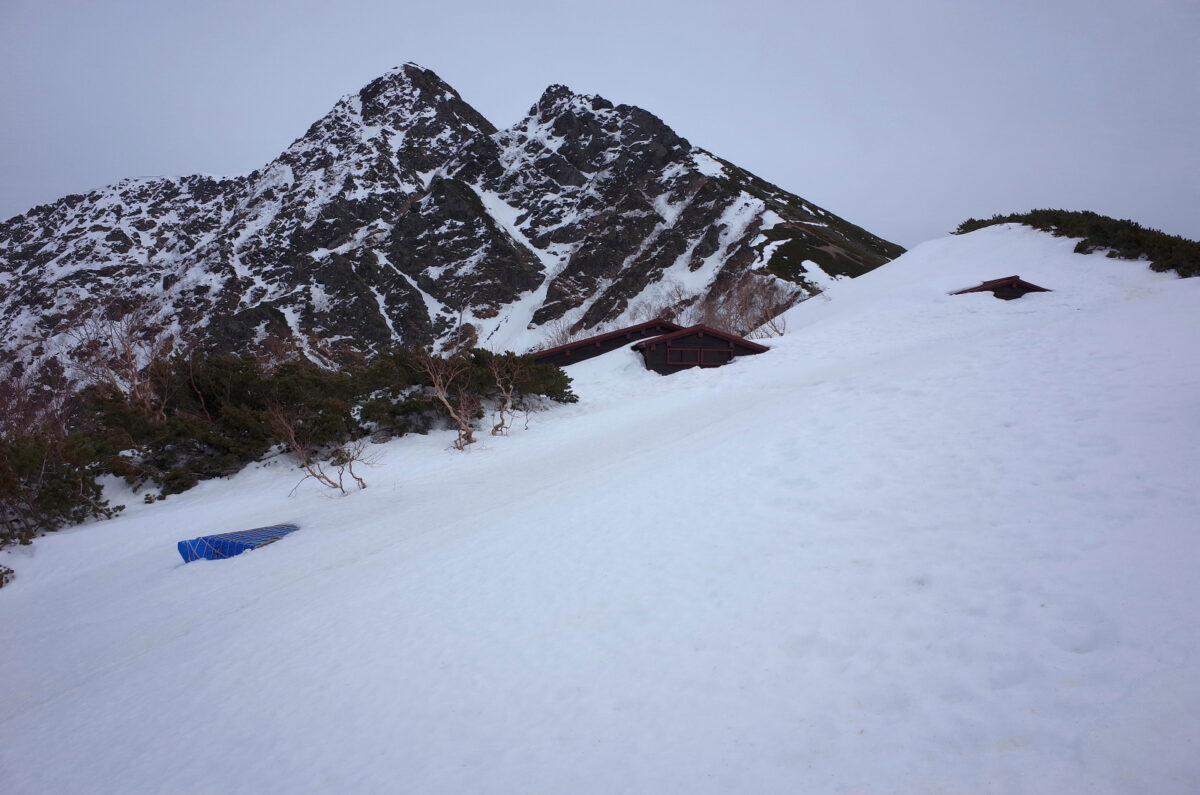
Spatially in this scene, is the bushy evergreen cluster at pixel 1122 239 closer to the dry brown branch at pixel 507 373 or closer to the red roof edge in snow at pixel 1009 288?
the red roof edge in snow at pixel 1009 288

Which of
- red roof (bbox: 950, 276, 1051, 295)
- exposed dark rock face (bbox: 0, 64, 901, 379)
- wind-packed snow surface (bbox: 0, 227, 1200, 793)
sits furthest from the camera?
exposed dark rock face (bbox: 0, 64, 901, 379)

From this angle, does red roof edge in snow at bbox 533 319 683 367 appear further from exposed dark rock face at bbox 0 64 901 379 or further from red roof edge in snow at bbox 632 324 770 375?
exposed dark rock face at bbox 0 64 901 379

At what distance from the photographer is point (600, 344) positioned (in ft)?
103

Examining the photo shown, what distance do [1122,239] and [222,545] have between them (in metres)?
43.4

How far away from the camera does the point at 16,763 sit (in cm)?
547

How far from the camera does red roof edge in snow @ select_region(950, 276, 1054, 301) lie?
2639 cm

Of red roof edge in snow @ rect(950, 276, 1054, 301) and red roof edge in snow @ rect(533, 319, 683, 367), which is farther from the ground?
red roof edge in snow @ rect(533, 319, 683, 367)

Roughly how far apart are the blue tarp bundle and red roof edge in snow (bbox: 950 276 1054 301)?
34.7 meters

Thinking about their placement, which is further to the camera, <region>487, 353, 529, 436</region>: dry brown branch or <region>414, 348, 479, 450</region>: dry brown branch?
<region>487, 353, 529, 436</region>: dry brown branch

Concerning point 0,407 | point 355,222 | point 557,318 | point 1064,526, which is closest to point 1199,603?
point 1064,526

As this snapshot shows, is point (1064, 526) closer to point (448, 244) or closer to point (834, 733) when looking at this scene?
point (834, 733)

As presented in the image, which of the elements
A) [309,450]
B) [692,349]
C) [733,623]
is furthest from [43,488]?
[692,349]

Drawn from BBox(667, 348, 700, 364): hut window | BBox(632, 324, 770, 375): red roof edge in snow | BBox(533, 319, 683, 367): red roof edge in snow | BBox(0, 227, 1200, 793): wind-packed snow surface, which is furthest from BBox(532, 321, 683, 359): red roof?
BBox(0, 227, 1200, 793): wind-packed snow surface

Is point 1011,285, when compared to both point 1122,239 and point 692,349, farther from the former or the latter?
point 692,349
